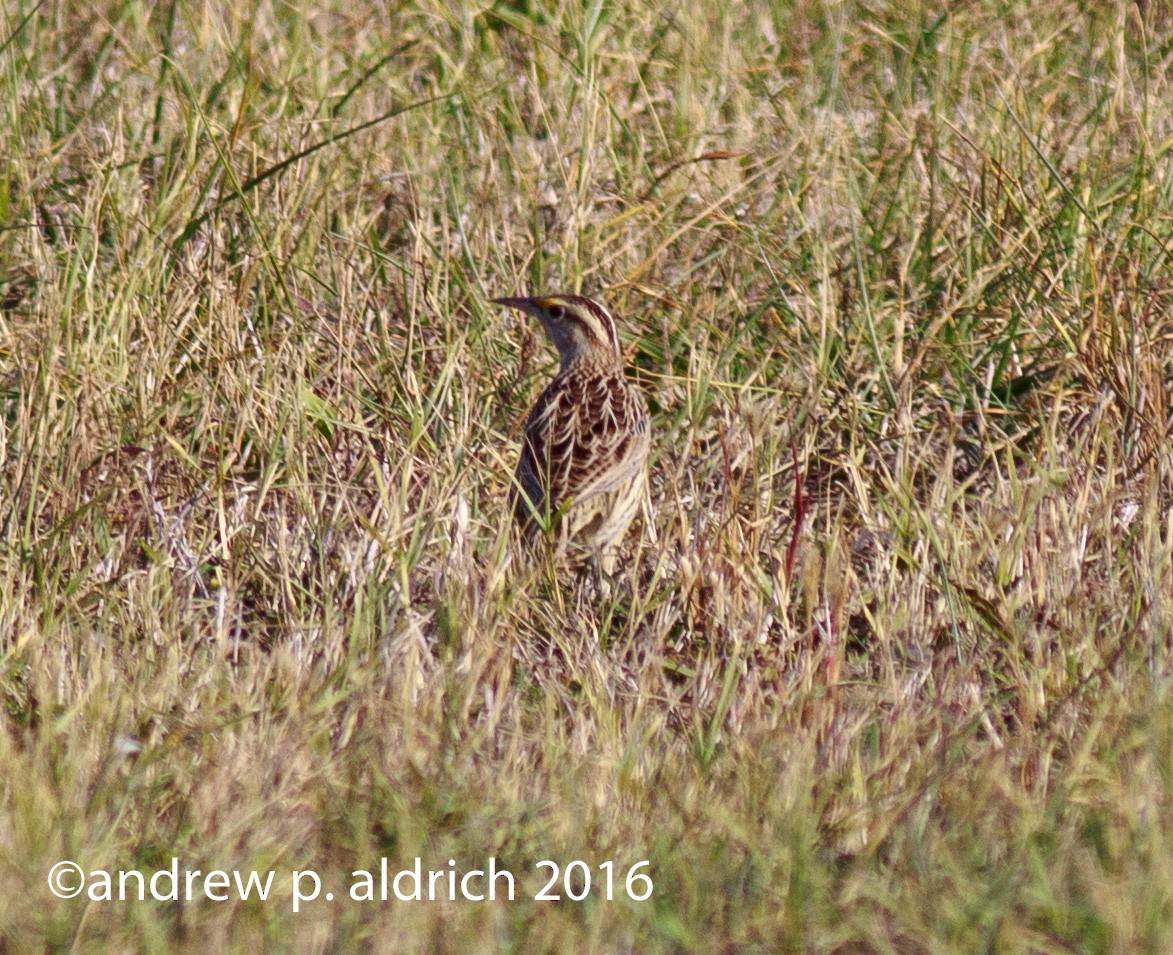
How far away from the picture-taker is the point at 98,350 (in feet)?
19.3

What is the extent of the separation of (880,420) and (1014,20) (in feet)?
8.99

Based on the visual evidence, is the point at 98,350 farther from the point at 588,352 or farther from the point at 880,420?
the point at 880,420

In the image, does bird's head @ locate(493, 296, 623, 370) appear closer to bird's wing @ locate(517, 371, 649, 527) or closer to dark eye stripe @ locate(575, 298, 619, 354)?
dark eye stripe @ locate(575, 298, 619, 354)

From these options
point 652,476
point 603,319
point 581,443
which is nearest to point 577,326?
point 603,319

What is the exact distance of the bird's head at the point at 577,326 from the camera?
6.10m

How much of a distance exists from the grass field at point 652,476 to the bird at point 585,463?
5.0 inches

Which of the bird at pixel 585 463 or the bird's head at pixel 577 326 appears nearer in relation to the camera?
the bird at pixel 585 463

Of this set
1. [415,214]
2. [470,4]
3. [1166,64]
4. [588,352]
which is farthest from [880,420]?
[470,4]

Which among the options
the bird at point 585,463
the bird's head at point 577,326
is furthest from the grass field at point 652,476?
the bird's head at point 577,326

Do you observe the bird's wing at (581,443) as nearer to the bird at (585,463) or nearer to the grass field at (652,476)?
the bird at (585,463)

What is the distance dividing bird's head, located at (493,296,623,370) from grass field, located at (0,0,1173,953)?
0.80 feet

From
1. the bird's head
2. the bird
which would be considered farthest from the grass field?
the bird's head

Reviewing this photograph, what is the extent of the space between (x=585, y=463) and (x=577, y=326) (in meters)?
0.71

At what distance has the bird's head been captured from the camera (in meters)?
6.10
